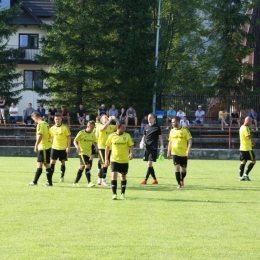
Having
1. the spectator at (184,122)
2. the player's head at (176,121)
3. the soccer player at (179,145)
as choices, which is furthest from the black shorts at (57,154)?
the spectator at (184,122)

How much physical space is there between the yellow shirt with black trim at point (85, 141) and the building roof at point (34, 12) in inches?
1497

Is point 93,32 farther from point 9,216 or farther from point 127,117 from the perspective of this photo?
point 9,216

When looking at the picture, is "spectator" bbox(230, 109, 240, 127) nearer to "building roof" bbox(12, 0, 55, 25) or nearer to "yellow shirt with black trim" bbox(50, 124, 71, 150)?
"building roof" bbox(12, 0, 55, 25)

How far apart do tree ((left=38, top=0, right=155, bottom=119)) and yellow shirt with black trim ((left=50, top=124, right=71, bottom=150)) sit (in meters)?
22.9

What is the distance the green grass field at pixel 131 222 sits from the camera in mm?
9172

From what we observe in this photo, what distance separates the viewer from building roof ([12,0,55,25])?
56359mm

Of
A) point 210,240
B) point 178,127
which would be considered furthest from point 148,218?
point 178,127

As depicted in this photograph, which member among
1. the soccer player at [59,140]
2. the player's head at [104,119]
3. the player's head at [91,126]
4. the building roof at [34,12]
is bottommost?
the soccer player at [59,140]

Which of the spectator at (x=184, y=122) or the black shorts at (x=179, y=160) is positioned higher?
the spectator at (x=184, y=122)

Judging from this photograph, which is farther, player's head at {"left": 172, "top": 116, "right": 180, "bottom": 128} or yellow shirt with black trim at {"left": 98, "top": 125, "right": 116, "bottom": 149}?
yellow shirt with black trim at {"left": 98, "top": 125, "right": 116, "bottom": 149}

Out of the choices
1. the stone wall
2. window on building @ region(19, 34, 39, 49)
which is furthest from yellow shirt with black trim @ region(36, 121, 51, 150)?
window on building @ region(19, 34, 39, 49)

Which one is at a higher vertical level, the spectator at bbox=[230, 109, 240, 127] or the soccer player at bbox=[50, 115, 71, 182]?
the spectator at bbox=[230, 109, 240, 127]

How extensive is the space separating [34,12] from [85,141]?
41.0 m

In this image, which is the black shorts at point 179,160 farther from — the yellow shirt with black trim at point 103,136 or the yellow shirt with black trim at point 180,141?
the yellow shirt with black trim at point 103,136
